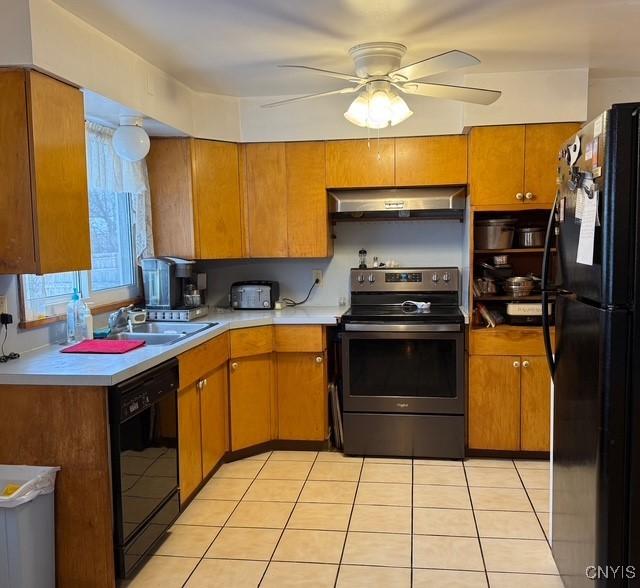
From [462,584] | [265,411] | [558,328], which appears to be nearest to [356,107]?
[558,328]

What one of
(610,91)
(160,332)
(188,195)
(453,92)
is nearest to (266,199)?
(188,195)

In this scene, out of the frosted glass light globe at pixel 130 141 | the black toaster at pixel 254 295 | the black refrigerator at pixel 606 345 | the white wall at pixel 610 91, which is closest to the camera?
the black refrigerator at pixel 606 345

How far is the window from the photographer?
2.95 metres

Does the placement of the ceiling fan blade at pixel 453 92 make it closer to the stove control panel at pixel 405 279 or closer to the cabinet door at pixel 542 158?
the cabinet door at pixel 542 158

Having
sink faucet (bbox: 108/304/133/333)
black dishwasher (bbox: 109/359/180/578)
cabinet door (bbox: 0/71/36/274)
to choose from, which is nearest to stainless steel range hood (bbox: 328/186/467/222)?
sink faucet (bbox: 108/304/133/333)

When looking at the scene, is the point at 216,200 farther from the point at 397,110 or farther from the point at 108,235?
the point at 397,110

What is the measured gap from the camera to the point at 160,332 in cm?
342

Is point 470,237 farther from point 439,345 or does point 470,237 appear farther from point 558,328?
point 558,328

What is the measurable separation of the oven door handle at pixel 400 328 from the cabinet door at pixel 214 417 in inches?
32.6

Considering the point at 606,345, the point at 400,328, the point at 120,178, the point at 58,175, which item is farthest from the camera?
the point at 400,328

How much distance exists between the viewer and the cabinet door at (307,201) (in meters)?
3.82

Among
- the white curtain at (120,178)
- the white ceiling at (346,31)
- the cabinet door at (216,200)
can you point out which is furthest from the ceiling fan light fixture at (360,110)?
the white curtain at (120,178)

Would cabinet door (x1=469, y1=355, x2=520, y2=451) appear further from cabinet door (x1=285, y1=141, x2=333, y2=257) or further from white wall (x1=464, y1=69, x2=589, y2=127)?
white wall (x1=464, y1=69, x2=589, y2=127)

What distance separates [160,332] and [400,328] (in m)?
1.40
